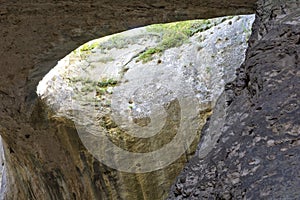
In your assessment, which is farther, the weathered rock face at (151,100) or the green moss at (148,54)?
the green moss at (148,54)

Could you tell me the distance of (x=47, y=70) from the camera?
2018mm

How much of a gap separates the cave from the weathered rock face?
0.06m

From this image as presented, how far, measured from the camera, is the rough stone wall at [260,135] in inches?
22.3

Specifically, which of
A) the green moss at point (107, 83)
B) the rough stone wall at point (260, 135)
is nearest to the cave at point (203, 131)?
the rough stone wall at point (260, 135)

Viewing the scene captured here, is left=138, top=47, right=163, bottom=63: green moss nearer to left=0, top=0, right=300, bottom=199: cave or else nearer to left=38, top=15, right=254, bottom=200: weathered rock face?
left=38, top=15, right=254, bottom=200: weathered rock face

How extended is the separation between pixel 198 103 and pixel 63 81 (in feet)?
2.03

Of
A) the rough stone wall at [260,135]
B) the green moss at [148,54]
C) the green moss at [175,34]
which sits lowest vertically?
the green moss at [148,54]

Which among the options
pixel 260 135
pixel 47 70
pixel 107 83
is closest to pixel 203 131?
pixel 260 135

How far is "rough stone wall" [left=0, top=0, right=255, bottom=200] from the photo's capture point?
161 centimetres

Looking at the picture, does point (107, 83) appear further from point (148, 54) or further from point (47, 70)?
point (47, 70)

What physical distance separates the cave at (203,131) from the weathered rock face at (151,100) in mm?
57

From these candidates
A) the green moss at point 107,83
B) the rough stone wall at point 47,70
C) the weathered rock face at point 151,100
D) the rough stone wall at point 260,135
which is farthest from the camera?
the green moss at point 107,83

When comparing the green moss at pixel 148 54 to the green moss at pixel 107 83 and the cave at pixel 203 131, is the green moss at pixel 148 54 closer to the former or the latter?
the green moss at pixel 107 83

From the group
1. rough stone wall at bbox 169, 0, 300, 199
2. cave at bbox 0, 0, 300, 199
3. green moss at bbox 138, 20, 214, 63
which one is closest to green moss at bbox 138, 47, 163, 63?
green moss at bbox 138, 20, 214, 63
